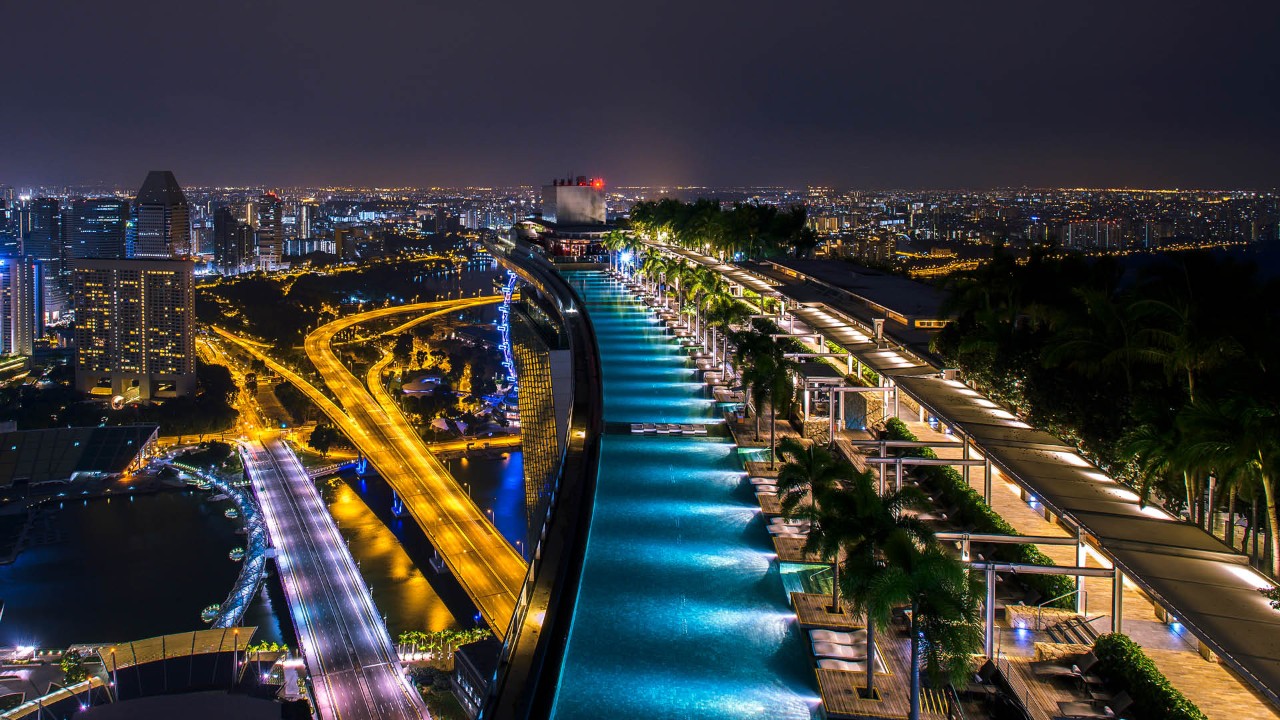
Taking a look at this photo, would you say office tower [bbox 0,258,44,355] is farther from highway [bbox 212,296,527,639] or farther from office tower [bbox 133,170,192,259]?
highway [bbox 212,296,527,639]

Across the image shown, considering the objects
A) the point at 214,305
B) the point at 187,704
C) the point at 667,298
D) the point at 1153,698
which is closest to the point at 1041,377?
the point at 1153,698

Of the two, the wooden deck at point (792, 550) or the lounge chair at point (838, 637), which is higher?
the wooden deck at point (792, 550)

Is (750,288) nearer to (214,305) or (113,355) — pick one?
(113,355)

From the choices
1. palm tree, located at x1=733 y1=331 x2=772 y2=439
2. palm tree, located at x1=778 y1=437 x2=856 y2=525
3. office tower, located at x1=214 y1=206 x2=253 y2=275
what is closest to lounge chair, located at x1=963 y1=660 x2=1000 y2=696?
palm tree, located at x1=778 y1=437 x2=856 y2=525

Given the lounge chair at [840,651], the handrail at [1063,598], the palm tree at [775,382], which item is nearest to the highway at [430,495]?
the palm tree at [775,382]

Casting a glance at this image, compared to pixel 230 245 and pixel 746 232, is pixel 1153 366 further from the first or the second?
pixel 230 245

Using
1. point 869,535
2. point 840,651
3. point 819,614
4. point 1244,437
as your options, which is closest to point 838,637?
point 840,651

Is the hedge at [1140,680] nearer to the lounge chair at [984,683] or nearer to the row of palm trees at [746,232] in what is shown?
the lounge chair at [984,683]
